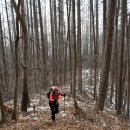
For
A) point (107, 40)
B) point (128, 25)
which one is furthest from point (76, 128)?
point (128, 25)

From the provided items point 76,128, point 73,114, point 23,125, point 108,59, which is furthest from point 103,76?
point 23,125

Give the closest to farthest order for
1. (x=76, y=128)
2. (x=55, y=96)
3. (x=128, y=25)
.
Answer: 1. (x=76, y=128)
2. (x=55, y=96)
3. (x=128, y=25)

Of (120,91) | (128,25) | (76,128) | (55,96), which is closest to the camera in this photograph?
(76,128)

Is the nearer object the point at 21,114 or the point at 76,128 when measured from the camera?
the point at 76,128

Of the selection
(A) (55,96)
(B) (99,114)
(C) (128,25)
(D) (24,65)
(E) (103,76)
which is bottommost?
(B) (99,114)

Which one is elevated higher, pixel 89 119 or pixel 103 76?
pixel 103 76

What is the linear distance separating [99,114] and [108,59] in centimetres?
256

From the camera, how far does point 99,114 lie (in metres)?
8.11

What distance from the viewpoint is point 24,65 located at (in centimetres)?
781

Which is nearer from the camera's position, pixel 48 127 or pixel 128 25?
pixel 48 127

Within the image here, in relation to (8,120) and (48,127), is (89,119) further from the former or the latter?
(8,120)

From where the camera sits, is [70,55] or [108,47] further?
[70,55]

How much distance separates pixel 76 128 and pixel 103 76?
286 centimetres

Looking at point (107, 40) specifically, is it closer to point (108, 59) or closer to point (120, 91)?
point (108, 59)
